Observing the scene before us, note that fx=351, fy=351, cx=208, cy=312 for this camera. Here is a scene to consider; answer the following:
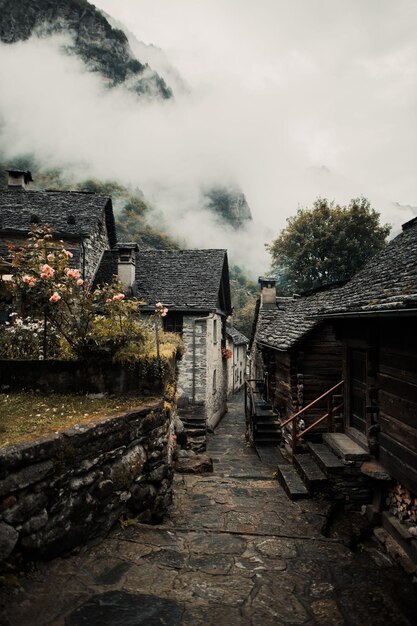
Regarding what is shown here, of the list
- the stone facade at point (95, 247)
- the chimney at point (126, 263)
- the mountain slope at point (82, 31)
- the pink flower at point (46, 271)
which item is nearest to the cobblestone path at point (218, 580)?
the pink flower at point (46, 271)

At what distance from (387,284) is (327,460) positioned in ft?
12.1

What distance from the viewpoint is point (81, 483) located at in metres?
3.75

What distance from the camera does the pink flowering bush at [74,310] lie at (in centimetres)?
525

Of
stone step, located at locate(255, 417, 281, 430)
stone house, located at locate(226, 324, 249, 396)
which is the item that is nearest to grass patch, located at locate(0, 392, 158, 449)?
stone step, located at locate(255, 417, 281, 430)

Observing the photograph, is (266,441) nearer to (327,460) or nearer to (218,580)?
(327,460)

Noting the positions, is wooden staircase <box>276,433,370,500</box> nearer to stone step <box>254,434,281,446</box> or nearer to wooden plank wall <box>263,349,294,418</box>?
wooden plank wall <box>263,349,294,418</box>

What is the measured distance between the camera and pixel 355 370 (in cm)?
801

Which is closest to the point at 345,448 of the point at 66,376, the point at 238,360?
the point at 66,376

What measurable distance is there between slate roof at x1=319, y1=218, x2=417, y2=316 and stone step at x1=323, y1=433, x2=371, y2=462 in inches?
105

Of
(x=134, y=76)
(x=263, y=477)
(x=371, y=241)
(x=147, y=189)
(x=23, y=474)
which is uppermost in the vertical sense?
(x=134, y=76)

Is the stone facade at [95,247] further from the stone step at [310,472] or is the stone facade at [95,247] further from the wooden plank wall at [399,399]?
the wooden plank wall at [399,399]

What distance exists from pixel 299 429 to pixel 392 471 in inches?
211

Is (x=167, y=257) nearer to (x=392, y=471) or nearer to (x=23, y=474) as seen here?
(x=392, y=471)

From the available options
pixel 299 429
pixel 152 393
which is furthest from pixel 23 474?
pixel 299 429
